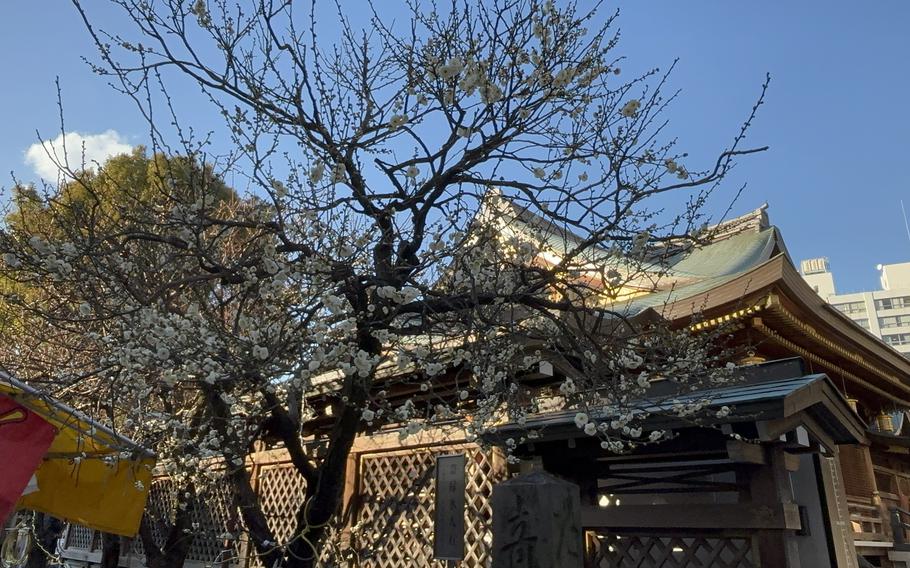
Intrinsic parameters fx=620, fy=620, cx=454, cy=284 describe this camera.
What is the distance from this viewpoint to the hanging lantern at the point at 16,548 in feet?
24.9

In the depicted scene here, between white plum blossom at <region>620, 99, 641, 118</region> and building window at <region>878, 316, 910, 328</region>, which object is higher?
building window at <region>878, 316, 910, 328</region>

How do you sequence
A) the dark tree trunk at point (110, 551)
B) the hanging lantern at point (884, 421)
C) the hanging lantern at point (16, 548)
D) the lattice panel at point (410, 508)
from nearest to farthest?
the lattice panel at point (410, 508)
the hanging lantern at point (16, 548)
the dark tree trunk at point (110, 551)
the hanging lantern at point (884, 421)

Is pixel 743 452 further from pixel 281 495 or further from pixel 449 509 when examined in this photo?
pixel 281 495

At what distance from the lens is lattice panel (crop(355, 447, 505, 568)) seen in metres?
5.95

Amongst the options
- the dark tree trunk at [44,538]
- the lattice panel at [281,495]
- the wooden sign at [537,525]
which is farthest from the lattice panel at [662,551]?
the dark tree trunk at [44,538]

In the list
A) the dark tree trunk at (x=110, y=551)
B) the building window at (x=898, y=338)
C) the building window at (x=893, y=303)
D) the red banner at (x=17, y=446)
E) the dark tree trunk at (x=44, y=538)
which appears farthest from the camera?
the building window at (x=893, y=303)

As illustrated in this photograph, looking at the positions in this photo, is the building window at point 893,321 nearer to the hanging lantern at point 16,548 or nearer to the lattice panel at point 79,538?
the lattice panel at point 79,538

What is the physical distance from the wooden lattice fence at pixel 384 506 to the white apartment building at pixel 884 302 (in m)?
76.5

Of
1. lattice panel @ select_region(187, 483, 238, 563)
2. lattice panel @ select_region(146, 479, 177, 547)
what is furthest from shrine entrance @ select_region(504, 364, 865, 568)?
lattice panel @ select_region(146, 479, 177, 547)

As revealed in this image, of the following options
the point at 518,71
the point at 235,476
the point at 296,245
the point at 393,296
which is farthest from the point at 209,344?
the point at 518,71

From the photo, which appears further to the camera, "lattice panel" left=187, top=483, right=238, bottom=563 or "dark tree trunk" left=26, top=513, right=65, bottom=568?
"dark tree trunk" left=26, top=513, right=65, bottom=568

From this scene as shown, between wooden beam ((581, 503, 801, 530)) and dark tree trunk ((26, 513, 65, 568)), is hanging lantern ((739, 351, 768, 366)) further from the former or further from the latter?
dark tree trunk ((26, 513, 65, 568))

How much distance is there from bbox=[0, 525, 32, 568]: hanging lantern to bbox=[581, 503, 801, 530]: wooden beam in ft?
22.8

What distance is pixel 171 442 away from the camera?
7375mm
